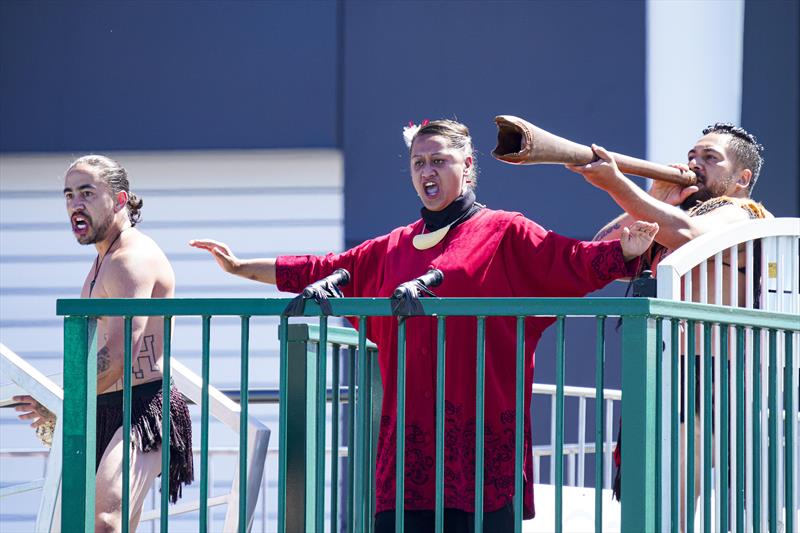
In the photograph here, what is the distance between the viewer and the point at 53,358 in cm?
773

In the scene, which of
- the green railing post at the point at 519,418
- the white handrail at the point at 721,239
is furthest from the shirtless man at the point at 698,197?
the green railing post at the point at 519,418

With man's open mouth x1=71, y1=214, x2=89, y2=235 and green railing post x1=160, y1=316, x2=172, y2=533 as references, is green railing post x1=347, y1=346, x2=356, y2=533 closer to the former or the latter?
green railing post x1=160, y1=316, x2=172, y2=533

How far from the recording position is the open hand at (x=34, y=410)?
14.3ft

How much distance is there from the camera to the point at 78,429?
338cm

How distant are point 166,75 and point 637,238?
15.9ft

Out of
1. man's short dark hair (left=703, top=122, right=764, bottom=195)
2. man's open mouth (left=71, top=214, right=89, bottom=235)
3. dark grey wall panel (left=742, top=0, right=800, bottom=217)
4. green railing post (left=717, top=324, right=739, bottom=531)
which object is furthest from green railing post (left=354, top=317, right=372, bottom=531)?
dark grey wall panel (left=742, top=0, right=800, bottom=217)

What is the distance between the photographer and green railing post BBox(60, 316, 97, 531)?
11.1 feet

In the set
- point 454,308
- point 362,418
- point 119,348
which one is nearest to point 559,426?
point 454,308

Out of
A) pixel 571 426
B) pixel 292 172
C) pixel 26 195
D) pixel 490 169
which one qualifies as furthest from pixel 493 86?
pixel 26 195

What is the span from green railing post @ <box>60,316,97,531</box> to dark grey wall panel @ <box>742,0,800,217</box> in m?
5.11

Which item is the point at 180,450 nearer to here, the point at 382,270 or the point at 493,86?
the point at 382,270

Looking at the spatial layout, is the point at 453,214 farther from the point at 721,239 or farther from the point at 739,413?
the point at 739,413

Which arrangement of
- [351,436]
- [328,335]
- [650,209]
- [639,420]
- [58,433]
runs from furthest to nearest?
[650,209] → [58,433] → [328,335] → [351,436] → [639,420]

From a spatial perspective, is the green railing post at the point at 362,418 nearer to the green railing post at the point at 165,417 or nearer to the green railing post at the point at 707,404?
the green railing post at the point at 165,417
